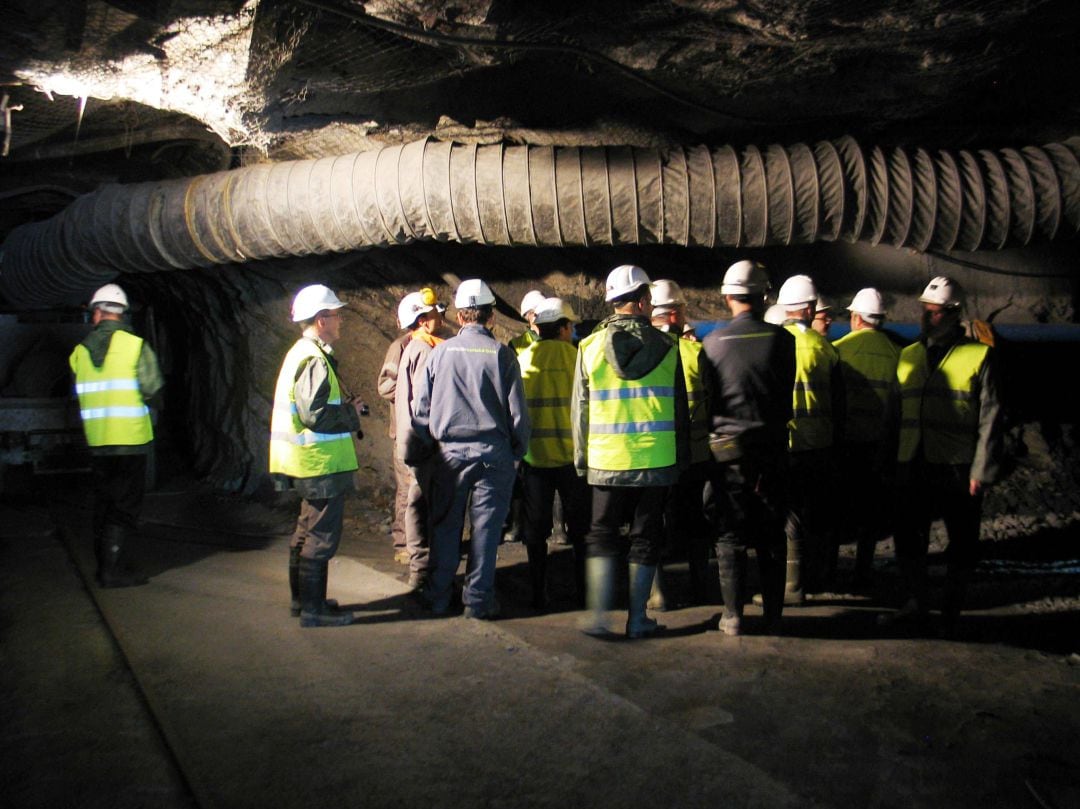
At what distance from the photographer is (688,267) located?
7.23 meters

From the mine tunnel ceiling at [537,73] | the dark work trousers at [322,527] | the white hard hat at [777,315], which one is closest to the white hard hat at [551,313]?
the white hard hat at [777,315]

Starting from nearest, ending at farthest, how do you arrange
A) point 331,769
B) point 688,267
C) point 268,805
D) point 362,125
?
point 268,805
point 331,769
point 362,125
point 688,267

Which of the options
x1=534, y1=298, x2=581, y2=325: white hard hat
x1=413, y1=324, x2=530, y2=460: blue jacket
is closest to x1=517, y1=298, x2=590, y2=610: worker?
x1=534, y1=298, x2=581, y2=325: white hard hat

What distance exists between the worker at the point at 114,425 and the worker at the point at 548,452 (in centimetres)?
252

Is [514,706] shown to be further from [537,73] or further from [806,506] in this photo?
[537,73]

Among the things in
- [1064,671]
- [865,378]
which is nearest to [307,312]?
[865,378]

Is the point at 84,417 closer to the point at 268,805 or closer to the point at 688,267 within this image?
the point at 268,805

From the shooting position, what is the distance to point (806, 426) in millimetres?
5000

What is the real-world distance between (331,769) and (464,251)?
5248 millimetres

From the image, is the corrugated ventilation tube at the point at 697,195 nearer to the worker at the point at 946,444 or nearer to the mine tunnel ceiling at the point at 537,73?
the mine tunnel ceiling at the point at 537,73

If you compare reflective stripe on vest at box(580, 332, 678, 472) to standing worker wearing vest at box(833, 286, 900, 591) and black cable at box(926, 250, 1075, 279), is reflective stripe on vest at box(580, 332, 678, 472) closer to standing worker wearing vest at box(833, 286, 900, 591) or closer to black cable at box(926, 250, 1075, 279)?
standing worker wearing vest at box(833, 286, 900, 591)

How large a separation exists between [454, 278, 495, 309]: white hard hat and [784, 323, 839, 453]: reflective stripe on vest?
6.20ft

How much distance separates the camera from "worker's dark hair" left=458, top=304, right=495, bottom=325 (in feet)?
15.5

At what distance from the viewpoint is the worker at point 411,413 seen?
5.23 metres
